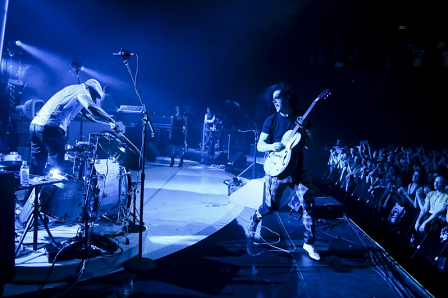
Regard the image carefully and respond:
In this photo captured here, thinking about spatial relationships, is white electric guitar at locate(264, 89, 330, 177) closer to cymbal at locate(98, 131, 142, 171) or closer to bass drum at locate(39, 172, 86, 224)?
cymbal at locate(98, 131, 142, 171)

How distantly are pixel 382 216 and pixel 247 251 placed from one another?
10.4ft

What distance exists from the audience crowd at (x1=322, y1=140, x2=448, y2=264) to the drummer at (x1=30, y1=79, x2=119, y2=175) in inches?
191

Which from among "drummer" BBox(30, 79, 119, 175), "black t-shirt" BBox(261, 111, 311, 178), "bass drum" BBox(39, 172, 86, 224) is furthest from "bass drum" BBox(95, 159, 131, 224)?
"black t-shirt" BBox(261, 111, 311, 178)

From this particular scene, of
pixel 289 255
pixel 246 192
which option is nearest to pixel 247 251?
pixel 289 255

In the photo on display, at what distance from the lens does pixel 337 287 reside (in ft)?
10.3

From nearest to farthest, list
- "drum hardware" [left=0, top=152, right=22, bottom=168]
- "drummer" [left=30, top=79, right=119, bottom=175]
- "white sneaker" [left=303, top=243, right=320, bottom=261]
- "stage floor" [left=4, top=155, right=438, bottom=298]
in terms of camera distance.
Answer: "stage floor" [left=4, top=155, right=438, bottom=298] → "drum hardware" [left=0, top=152, right=22, bottom=168] → "white sneaker" [left=303, top=243, right=320, bottom=261] → "drummer" [left=30, top=79, right=119, bottom=175]

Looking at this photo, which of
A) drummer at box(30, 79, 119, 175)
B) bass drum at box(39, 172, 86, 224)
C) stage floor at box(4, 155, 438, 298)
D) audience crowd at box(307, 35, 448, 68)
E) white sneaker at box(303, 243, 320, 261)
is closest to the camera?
stage floor at box(4, 155, 438, 298)

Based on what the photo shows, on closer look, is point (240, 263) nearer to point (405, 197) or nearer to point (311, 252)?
point (311, 252)

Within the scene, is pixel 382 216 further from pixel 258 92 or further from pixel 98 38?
pixel 98 38

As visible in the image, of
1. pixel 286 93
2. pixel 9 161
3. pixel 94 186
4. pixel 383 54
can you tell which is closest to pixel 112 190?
pixel 94 186

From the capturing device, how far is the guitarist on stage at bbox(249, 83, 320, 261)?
3.77 m

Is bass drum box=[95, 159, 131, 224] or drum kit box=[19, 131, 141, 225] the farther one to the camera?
bass drum box=[95, 159, 131, 224]

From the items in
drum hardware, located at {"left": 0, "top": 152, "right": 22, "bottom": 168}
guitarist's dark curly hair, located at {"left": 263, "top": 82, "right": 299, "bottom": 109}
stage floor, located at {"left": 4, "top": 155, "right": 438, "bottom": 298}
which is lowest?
stage floor, located at {"left": 4, "top": 155, "right": 438, "bottom": 298}

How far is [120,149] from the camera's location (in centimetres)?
394
